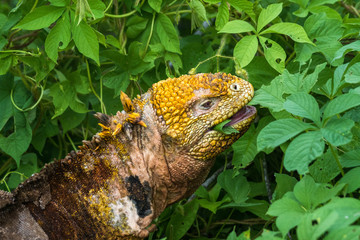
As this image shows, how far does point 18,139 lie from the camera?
3.44 meters

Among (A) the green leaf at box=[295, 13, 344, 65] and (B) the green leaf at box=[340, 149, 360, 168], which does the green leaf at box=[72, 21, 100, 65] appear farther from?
(B) the green leaf at box=[340, 149, 360, 168]

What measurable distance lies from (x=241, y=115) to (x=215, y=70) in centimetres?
83

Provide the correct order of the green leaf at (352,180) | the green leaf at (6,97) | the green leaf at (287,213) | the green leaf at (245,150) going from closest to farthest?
the green leaf at (287,213) → the green leaf at (352,180) → the green leaf at (245,150) → the green leaf at (6,97)

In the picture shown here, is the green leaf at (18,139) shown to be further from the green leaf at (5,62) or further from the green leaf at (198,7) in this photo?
the green leaf at (198,7)

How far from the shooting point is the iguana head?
2.44m

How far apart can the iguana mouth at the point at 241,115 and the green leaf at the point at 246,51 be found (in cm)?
36

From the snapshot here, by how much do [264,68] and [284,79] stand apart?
0.71m

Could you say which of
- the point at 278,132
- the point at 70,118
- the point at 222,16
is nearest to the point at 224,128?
the point at 278,132

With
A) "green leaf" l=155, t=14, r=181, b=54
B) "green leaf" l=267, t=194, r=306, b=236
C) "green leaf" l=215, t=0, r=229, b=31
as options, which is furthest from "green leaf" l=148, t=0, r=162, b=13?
"green leaf" l=267, t=194, r=306, b=236

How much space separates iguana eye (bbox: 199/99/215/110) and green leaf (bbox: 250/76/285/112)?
19 cm

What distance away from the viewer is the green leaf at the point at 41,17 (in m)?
2.89

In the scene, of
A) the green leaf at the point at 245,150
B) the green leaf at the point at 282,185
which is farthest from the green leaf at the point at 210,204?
the green leaf at the point at 282,185

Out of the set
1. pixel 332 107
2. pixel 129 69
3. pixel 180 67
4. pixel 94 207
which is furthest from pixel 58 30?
pixel 332 107

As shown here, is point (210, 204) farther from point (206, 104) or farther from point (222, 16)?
point (222, 16)
